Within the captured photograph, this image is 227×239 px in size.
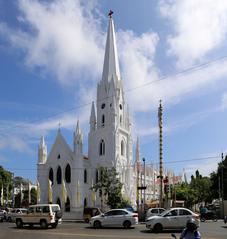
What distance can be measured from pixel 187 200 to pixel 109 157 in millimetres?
22652

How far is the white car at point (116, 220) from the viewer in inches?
1172

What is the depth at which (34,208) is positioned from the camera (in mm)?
30672

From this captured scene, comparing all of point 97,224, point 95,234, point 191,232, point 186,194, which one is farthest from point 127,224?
point 186,194

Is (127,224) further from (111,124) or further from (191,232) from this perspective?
(111,124)

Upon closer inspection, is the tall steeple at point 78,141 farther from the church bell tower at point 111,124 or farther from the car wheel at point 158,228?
the car wheel at point 158,228

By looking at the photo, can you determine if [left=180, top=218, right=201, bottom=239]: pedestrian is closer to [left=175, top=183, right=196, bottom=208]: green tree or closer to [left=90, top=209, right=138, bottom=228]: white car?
[left=90, top=209, right=138, bottom=228]: white car

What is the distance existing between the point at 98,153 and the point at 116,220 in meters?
46.6

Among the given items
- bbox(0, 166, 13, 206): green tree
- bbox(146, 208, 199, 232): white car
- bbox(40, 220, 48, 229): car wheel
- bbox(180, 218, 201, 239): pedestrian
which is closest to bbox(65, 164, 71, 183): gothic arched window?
bbox(0, 166, 13, 206): green tree

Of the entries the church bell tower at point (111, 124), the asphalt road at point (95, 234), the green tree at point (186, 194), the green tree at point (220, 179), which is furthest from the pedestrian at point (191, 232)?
the green tree at point (186, 194)

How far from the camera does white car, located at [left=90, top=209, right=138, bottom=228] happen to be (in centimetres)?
2977

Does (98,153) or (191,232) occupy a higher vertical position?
(98,153)

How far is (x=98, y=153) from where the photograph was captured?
76.4 meters

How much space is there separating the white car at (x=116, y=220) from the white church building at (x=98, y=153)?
41051 millimetres

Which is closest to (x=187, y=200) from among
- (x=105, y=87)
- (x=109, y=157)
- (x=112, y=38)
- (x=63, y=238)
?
(x=109, y=157)
